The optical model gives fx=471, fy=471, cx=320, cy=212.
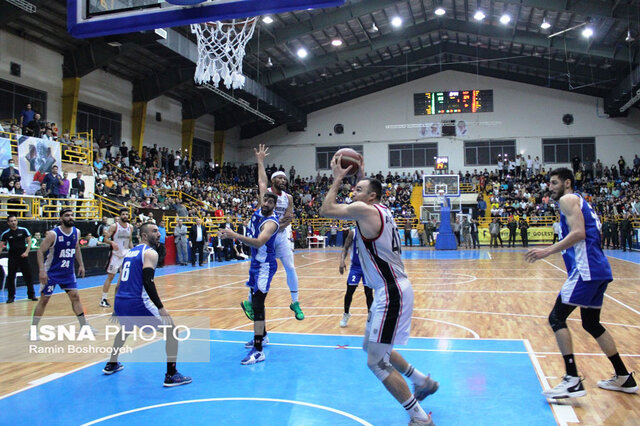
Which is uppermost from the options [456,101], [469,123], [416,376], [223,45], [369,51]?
[369,51]

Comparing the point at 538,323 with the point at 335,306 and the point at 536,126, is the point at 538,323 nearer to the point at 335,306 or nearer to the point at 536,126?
the point at 335,306

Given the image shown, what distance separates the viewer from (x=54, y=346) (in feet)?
19.6

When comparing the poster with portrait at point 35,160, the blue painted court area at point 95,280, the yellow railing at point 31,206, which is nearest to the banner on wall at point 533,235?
the blue painted court area at point 95,280

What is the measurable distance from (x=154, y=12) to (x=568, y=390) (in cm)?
533

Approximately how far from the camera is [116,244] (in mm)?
8930

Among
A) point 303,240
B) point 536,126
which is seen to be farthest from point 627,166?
point 303,240

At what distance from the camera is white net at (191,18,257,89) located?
9.98 meters

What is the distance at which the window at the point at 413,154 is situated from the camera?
1421 inches

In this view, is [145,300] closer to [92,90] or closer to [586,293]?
[586,293]

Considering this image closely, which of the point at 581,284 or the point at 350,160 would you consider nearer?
the point at 350,160

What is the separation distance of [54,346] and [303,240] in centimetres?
2381

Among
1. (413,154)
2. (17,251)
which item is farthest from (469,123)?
(17,251)

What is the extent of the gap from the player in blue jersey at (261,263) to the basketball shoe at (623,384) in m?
3.33

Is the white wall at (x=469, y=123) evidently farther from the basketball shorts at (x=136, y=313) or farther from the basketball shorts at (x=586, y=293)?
the basketball shorts at (x=136, y=313)
